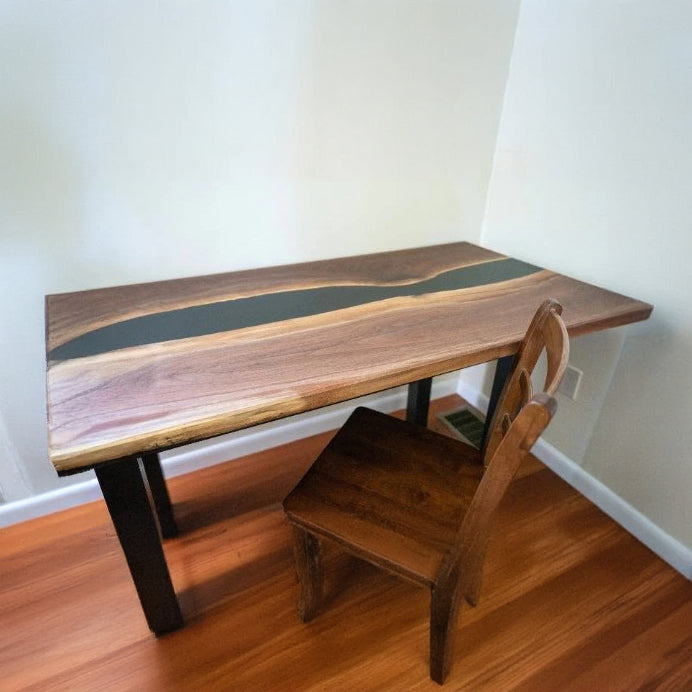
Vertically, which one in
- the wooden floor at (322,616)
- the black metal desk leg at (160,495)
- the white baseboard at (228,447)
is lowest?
the wooden floor at (322,616)

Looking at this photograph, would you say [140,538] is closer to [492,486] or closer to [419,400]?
[492,486]

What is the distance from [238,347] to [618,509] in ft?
4.21

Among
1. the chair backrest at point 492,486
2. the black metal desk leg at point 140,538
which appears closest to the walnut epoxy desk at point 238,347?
the black metal desk leg at point 140,538

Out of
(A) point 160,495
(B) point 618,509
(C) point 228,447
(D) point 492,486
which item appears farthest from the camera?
(C) point 228,447

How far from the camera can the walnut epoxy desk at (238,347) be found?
700mm

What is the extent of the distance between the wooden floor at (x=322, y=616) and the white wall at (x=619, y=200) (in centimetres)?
25

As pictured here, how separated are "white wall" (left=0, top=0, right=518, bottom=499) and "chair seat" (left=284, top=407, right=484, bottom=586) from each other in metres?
0.65

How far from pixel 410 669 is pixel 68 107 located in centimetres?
150

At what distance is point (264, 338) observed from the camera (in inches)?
36.4

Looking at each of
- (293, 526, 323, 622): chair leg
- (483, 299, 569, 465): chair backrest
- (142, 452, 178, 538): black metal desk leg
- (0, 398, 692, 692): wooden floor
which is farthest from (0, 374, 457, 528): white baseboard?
(483, 299, 569, 465): chair backrest

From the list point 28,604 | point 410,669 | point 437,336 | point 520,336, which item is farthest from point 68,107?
point 410,669

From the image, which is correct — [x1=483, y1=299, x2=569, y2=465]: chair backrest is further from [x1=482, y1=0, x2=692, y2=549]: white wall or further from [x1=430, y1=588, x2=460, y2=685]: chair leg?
[x1=482, y1=0, x2=692, y2=549]: white wall

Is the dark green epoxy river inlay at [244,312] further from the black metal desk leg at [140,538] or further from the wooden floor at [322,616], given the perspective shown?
the wooden floor at [322,616]

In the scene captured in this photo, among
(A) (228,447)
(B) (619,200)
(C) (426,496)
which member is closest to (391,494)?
(C) (426,496)
